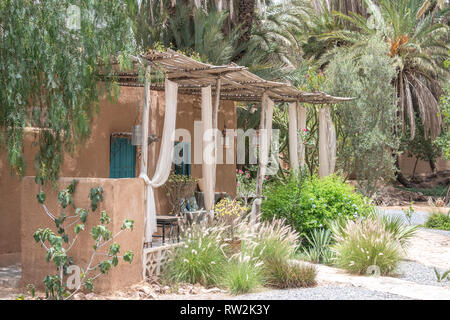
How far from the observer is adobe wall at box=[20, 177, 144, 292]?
7059mm

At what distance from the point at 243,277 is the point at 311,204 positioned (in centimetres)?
371

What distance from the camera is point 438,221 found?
605 inches

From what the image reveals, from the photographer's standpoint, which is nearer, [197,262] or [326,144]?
[197,262]

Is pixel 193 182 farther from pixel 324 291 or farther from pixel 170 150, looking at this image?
pixel 324 291

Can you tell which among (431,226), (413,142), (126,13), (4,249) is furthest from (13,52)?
(413,142)

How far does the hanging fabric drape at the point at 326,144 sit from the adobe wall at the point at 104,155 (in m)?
2.29

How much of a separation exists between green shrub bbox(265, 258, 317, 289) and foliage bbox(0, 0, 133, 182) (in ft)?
10.8

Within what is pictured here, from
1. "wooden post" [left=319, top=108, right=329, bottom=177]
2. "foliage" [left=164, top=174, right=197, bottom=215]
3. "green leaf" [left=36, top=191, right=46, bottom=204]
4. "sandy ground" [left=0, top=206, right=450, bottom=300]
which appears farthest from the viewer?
"wooden post" [left=319, top=108, right=329, bottom=177]

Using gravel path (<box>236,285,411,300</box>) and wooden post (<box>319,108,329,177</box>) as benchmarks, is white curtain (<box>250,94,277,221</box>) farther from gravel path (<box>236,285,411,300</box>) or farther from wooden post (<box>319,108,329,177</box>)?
gravel path (<box>236,285,411,300</box>)

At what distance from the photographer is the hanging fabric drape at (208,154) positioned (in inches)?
363

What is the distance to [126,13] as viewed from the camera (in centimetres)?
746

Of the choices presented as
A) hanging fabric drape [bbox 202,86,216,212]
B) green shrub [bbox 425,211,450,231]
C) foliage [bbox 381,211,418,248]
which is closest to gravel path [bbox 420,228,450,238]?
green shrub [bbox 425,211,450,231]

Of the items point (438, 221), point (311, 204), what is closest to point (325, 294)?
point (311, 204)

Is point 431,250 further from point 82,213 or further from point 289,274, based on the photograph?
point 82,213
